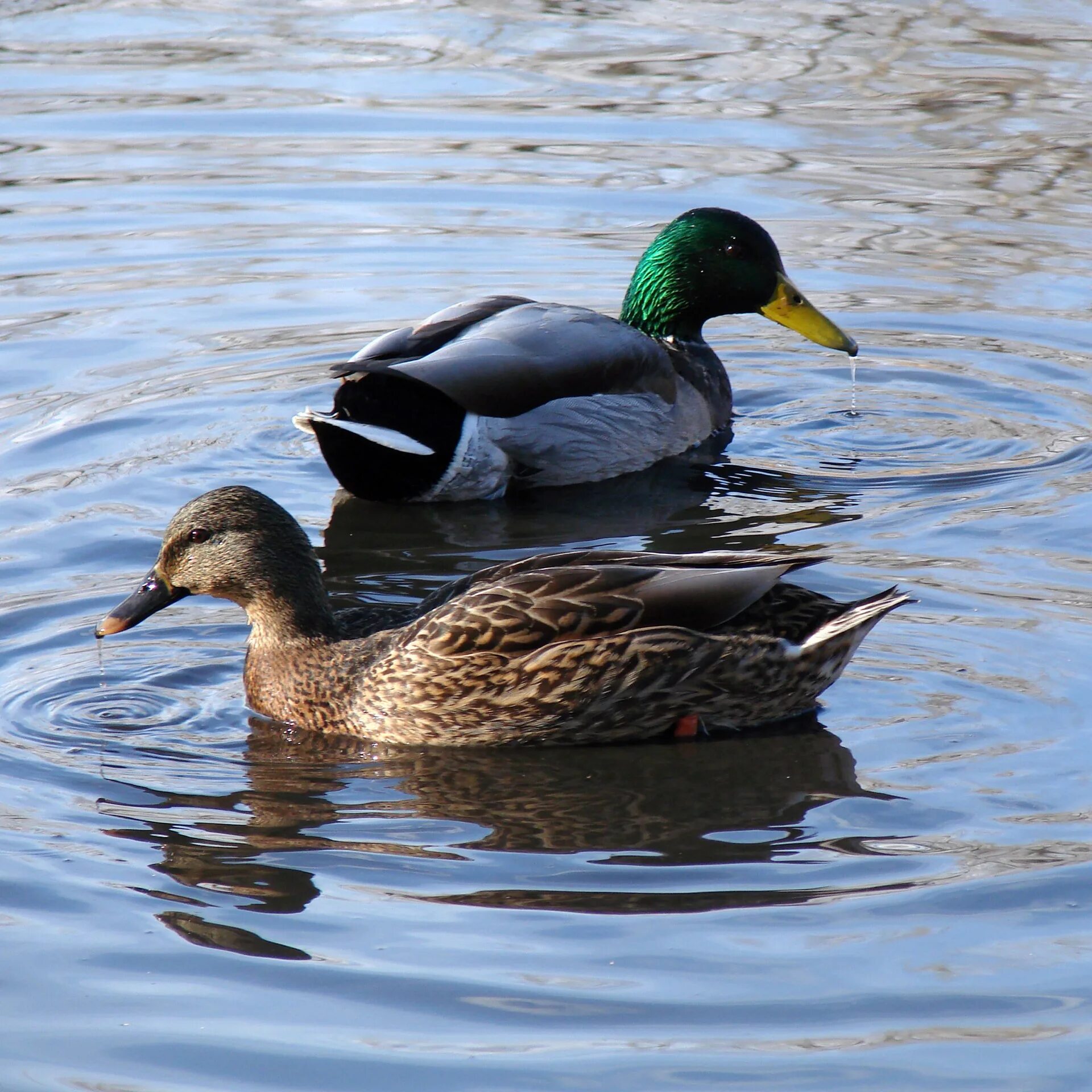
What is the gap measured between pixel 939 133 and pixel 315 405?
230 inches

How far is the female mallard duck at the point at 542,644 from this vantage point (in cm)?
587

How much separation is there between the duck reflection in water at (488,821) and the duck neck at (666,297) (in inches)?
155

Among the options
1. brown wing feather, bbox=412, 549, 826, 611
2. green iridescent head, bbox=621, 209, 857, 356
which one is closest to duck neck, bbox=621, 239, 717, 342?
green iridescent head, bbox=621, 209, 857, 356

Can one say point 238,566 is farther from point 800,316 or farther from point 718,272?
point 800,316

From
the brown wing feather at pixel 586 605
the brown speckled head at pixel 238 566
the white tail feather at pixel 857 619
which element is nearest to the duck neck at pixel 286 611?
the brown speckled head at pixel 238 566

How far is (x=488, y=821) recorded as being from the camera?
5.41 meters

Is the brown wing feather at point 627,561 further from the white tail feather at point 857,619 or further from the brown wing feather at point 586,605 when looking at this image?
the white tail feather at point 857,619

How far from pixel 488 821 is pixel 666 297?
15.6 feet

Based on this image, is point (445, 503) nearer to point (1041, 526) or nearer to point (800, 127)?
point (1041, 526)

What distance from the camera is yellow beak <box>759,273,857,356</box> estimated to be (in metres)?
9.45

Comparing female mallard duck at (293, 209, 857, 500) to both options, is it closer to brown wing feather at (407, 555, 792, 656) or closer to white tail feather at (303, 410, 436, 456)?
white tail feather at (303, 410, 436, 456)

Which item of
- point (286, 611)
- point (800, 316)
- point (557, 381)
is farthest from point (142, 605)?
point (800, 316)

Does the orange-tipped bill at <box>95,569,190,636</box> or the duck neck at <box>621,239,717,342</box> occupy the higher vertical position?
the duck neck at <box>621,239,717,342</box>

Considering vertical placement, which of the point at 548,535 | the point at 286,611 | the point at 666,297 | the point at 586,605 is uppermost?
the point at 666,297
